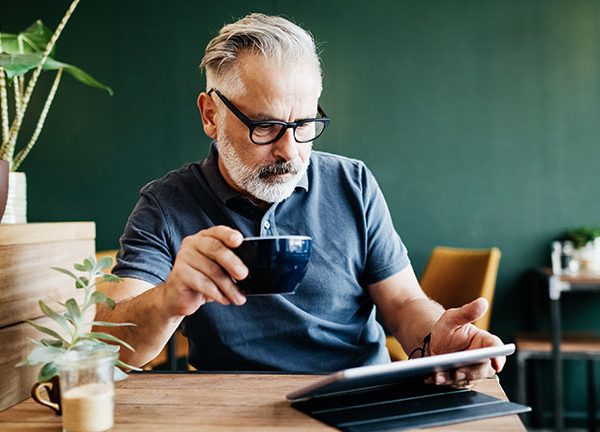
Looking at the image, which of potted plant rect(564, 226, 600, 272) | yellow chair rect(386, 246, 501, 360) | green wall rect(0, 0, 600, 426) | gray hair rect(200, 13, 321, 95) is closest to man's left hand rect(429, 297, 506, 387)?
gray hair rect(200, 13, 321, 95)

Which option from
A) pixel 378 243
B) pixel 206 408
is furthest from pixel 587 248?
pixel 206 408

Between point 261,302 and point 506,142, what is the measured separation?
2.71 m

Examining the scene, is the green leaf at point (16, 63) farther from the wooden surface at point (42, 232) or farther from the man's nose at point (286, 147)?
the man's nose at point (286, 147)

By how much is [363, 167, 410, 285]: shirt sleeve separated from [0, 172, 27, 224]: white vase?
0.77 meters

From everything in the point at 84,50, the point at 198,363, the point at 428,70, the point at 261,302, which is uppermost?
the point at 84,50

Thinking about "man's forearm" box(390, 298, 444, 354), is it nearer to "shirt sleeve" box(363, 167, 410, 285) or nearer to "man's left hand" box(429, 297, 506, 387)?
"shirt sleeve" box(363, 167, 410, 285)

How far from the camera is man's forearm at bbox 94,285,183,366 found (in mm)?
1108

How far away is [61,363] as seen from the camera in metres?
0.82

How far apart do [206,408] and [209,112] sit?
32.9 inches

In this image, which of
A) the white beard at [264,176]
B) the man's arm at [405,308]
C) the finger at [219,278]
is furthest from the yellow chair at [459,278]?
the finger at [219,278]

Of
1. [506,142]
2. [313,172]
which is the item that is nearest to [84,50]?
[506,142]

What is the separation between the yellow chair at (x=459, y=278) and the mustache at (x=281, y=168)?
5.49 ft

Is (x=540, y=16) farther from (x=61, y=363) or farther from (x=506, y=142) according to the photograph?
(x=61, y=363)

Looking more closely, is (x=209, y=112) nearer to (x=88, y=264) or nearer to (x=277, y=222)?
(x=277, y=222)
